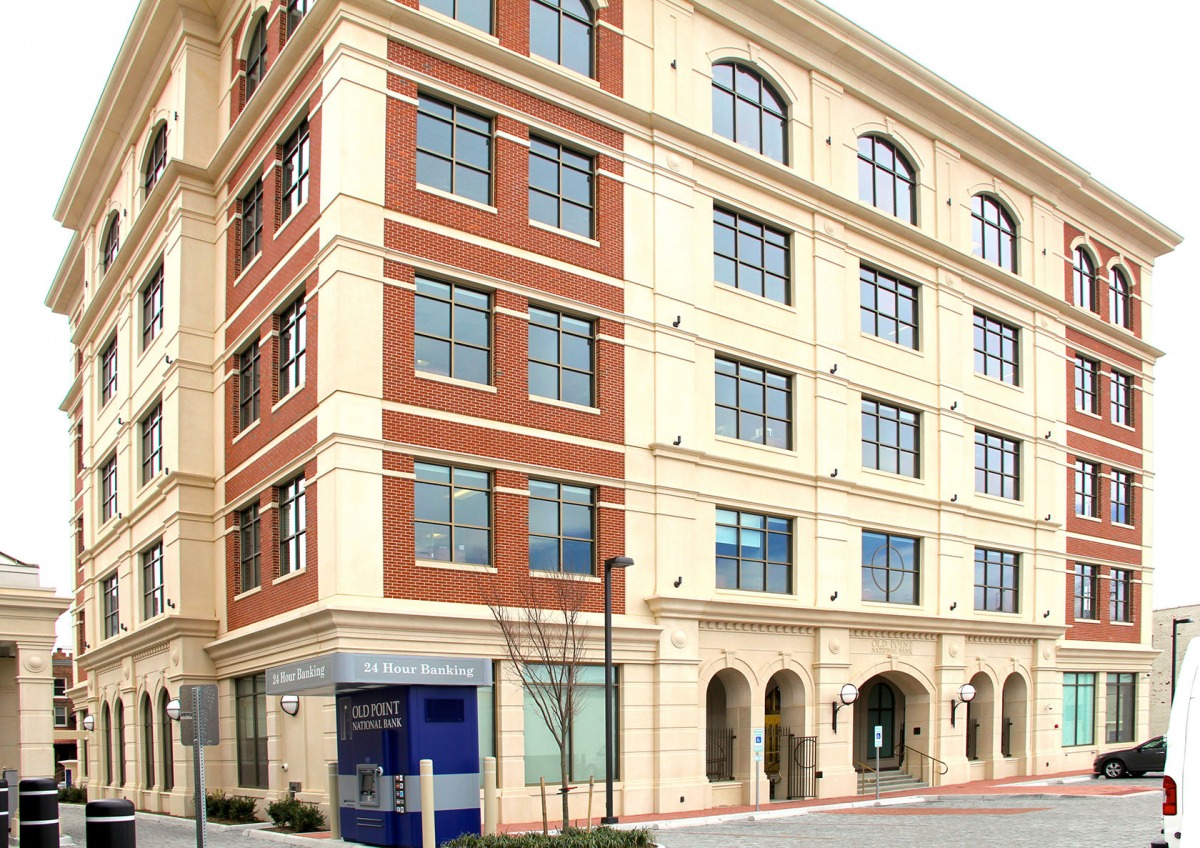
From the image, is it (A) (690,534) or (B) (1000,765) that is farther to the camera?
(B) (1000,765)

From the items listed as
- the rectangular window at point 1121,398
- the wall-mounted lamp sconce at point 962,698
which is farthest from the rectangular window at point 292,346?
the rectangular window at point 1121,398

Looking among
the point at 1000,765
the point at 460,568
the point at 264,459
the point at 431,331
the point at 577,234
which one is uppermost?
the point at 577,234

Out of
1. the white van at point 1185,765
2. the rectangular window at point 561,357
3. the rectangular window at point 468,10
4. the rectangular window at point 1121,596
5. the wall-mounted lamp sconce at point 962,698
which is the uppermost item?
the rectangular window at point 468,10

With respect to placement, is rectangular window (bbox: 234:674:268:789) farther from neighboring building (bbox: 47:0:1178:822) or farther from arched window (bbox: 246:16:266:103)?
arched window (bbox: 246:16:266:103)

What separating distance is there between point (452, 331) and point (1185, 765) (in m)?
18.0

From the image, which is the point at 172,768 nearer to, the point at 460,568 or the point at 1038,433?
the point at 460,568

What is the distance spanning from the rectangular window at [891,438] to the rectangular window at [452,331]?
13048 mm

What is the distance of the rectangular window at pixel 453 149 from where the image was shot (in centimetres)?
2597

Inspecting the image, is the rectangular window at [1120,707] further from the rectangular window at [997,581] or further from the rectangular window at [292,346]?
the rectangular window at [292,346]

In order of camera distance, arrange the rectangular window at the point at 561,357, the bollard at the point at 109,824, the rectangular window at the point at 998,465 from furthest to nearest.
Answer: the rectangular window at the point at 998,465 < the rectangular window at the point at 561,357 < the bollard at the point at 109,824

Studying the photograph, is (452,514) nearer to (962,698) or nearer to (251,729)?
(251,729)

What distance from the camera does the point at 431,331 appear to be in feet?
83.7

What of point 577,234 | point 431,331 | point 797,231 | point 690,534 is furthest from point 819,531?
point 431,331

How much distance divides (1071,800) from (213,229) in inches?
1004
